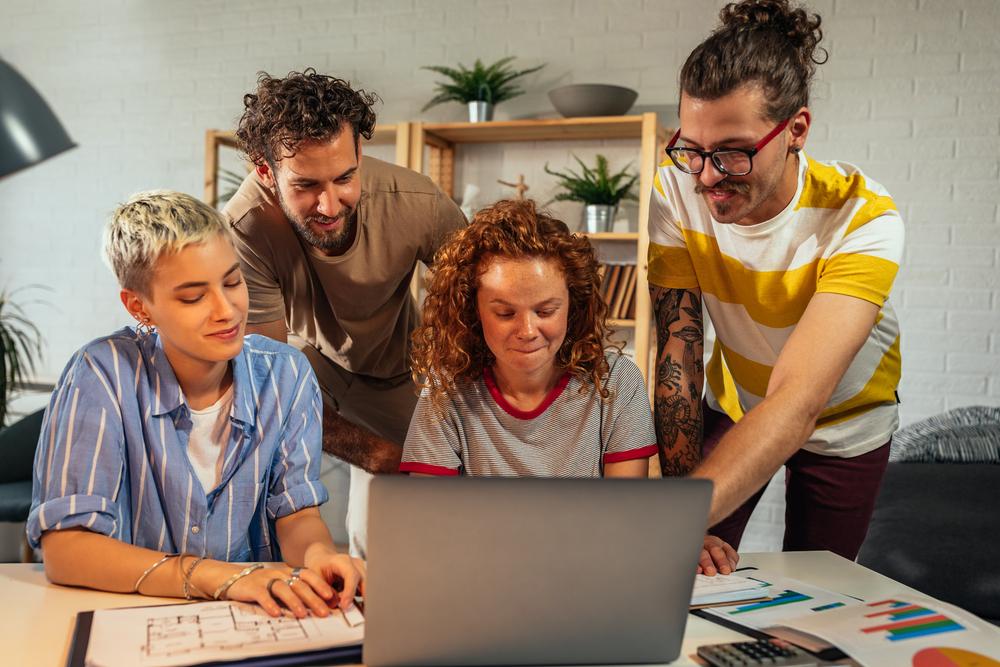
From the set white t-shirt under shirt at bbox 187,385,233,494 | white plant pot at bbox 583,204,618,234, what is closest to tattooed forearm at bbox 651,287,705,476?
white t-shirt under shirt at bbox 187,385,233,494

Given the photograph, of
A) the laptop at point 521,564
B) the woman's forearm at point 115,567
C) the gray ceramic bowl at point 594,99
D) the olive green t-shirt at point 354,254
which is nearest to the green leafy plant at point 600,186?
the gray ceramic bowl at point 594,99

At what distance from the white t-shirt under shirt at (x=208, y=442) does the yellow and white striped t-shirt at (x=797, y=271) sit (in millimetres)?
866

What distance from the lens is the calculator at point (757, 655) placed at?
0.86 metres

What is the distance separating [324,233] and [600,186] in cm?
186

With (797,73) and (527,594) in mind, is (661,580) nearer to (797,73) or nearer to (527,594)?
(527,594)

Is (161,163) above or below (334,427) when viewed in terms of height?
above

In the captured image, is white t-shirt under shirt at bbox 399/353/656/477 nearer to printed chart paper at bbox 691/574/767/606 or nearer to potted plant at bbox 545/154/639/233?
printed chart paper at bbox 691/574/767/606

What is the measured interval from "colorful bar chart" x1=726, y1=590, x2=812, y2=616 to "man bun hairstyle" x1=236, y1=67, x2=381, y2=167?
1.11 m

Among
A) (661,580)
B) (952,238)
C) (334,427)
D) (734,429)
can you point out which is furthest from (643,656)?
(952,238)

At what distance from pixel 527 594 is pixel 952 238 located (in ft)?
9.92

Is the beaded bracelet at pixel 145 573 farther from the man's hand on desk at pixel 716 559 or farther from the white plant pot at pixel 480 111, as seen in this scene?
the white plant pot at pixel 480 111

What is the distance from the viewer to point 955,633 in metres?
0.95

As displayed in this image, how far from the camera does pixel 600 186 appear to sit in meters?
3.40

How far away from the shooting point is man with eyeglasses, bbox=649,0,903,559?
130cm
